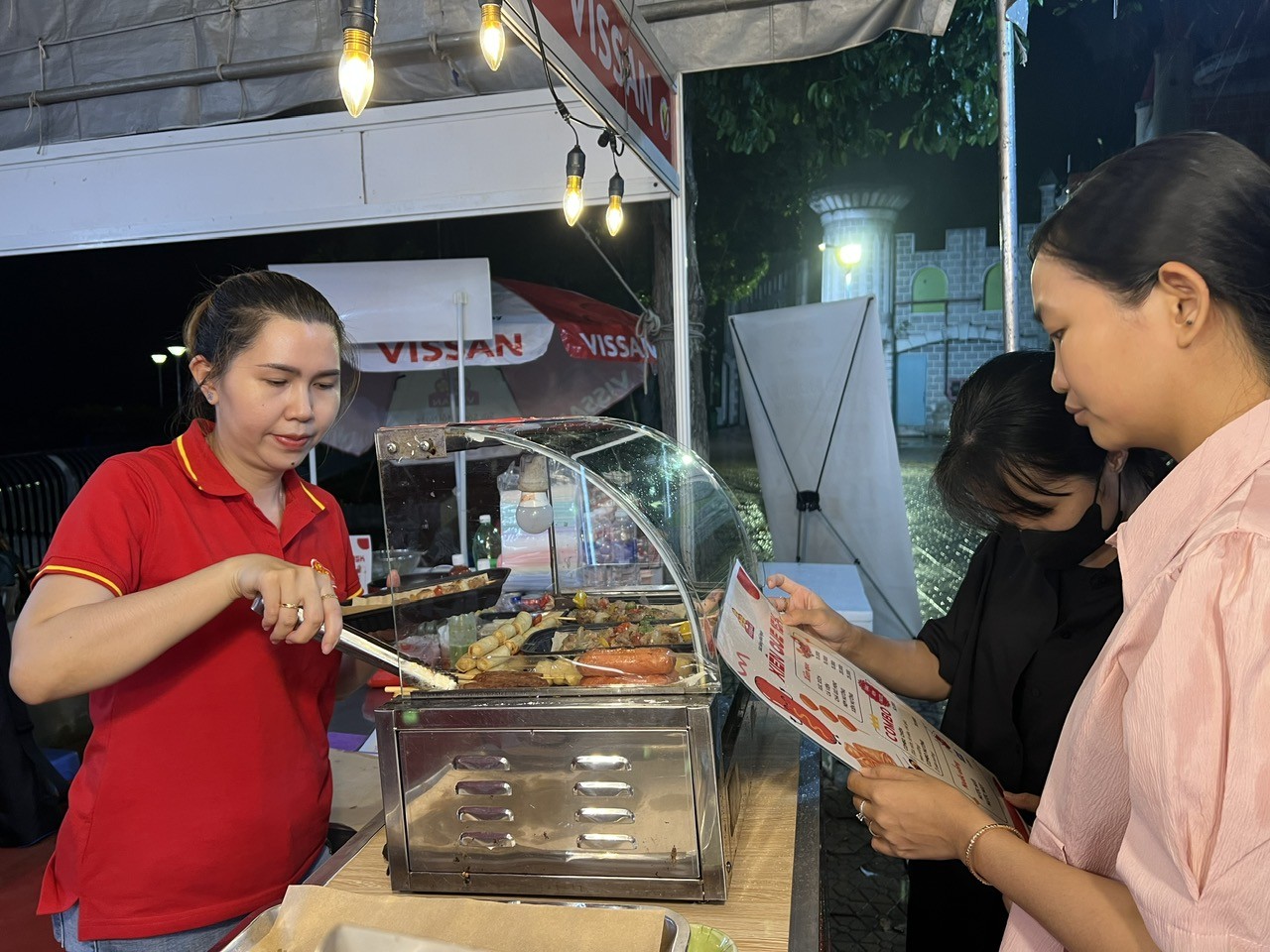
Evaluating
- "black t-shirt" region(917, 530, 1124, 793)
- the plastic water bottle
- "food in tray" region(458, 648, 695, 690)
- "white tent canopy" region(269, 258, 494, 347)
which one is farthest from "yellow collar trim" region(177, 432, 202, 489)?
"white tent canopy" region(269, 258, 494, 347)

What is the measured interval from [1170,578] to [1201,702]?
132 mm

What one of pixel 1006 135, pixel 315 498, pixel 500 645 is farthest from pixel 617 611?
pixel 1006 135

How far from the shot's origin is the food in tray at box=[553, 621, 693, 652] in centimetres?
154

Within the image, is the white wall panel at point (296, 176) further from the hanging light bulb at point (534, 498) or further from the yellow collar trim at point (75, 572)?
the yellow collar trim at point (75, 572)

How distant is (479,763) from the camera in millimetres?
1324

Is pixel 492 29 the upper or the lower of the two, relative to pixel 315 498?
upper

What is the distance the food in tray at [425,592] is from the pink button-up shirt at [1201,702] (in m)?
1.11

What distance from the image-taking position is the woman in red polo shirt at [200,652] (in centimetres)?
127

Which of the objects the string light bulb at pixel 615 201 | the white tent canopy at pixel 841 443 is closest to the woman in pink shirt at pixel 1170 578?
the string light bulb at pixel 615 201

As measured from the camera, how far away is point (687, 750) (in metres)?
1.25

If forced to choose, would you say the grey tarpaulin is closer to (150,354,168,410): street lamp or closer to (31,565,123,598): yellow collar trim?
(31,565,123,598): yellow collar trim

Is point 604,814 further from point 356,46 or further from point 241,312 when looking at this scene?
point 356,46

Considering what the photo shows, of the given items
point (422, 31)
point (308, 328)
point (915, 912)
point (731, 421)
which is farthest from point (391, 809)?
point (731, 421)

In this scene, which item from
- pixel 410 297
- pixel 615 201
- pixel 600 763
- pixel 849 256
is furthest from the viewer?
pixel 849 256
